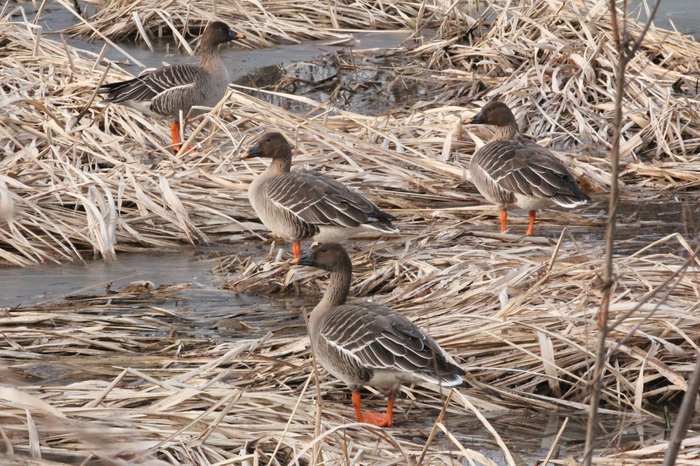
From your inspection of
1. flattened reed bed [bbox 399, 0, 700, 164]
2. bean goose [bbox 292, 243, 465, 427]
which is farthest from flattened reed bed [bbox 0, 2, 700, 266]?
→ bean goose [bbox 292, 243, 465, 427]

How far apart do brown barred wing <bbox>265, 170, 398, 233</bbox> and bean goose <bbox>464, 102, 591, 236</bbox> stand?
935 millimetres

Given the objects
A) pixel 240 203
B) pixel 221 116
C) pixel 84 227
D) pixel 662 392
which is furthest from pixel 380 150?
pixel 662 392

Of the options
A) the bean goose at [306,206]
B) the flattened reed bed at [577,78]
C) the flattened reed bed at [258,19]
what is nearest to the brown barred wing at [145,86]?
the bean goose at [306,206]

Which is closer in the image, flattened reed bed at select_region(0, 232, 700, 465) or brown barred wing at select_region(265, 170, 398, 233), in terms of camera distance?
flattened reed bed at select_region(0, 232, 700, 465)

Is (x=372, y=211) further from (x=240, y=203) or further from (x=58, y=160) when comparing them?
(x=58, y=160)

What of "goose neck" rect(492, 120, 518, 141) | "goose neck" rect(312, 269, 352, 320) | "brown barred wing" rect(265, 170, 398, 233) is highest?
"goose neck" rect(492, 120, 518, 141)

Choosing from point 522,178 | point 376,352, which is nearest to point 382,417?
point 376,352

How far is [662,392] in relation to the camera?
504 centimetres

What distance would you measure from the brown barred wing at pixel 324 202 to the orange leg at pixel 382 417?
2.32 metres

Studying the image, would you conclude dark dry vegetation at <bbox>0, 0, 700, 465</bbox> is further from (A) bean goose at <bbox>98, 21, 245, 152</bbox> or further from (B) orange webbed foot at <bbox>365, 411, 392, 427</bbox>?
(A) bean goose at <bbox>98, 21, 245, 152</bbox>

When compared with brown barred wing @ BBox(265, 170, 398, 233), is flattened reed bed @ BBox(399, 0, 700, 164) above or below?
above

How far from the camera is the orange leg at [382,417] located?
4.75 meters

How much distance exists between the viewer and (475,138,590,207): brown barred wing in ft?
23.9

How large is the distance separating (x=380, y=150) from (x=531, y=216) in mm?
1659
